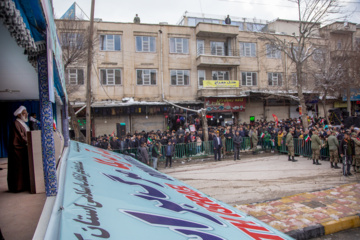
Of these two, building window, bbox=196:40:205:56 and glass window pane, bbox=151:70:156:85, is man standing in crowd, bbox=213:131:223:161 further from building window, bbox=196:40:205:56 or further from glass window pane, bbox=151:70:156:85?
building window, bbox=196:40:205:56

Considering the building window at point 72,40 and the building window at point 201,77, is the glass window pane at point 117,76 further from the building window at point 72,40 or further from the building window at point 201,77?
the building window at point 201,77

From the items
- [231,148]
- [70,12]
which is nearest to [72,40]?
[70,12]

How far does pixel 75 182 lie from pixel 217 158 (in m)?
13.1

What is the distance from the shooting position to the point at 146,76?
21703 mm

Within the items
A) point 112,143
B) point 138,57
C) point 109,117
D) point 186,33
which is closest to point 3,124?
point 112,143

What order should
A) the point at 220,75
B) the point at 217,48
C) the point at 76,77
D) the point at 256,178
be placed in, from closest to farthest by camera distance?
1. the point at 256,178
2. the point at 76,77
3. the point at 217,48
4. the point at 220,75

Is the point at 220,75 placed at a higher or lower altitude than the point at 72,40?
lower

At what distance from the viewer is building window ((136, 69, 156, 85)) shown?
70.6 ft

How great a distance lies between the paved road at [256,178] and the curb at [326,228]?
208 cm

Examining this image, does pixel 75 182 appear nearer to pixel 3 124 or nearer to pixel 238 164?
pixel 3 124

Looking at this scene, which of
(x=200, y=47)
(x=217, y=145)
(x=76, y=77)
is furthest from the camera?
(x=200, y=47)

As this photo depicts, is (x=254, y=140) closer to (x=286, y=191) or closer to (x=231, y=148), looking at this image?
(x=231, y=148)

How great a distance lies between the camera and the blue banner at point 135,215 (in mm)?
1981

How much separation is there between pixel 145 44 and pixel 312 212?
65.0 ft
